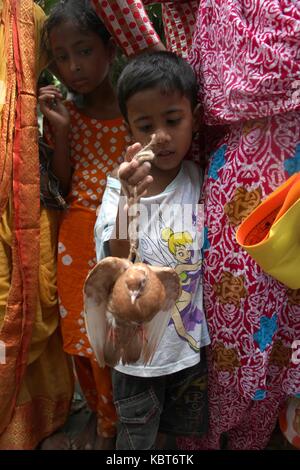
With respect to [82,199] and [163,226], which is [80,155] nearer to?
[82,199]

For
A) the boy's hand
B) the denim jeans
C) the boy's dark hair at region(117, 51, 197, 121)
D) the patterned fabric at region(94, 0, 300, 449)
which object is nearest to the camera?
the boy's hand

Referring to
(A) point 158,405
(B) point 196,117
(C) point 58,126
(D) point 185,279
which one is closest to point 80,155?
(C) point 58,126

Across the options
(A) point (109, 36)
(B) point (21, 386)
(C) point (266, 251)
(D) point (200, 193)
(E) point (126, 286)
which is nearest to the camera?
(E) point (126, 286)

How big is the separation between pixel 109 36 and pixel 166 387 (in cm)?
101

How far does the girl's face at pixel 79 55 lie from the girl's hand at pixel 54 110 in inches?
2.4

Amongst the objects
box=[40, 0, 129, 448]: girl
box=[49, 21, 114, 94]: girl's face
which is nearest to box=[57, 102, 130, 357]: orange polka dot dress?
box=[40, 0, 129, 448]: girl

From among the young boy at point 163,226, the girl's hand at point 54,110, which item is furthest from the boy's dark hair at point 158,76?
the girl's hand at point 54,110

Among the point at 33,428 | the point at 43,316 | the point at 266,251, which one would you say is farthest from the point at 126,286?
the point at 33,428

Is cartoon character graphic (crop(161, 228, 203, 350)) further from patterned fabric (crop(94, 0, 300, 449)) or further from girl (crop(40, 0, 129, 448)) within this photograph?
girl (crop(40, 0, 129, 448))

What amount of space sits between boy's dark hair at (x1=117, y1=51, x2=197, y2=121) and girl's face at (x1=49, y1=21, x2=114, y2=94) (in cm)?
21

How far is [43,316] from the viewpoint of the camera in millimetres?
1405

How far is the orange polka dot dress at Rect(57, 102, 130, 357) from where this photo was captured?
1360mm

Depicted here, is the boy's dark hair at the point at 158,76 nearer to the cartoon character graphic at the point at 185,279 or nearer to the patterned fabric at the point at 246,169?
the patterned fabric at the point at 246,169
